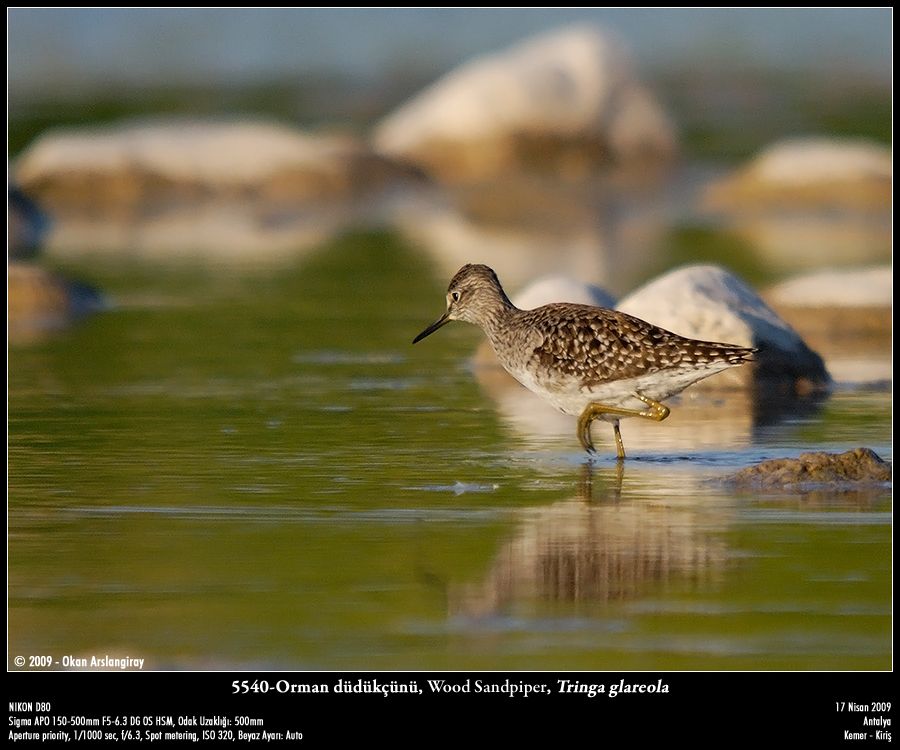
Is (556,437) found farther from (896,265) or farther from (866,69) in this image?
(866,69)

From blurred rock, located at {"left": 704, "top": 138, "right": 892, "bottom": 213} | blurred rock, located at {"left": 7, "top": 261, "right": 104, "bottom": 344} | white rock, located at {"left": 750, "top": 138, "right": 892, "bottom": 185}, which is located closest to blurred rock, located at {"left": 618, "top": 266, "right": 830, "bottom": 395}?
blurred rock, located at {"left": 7, "top": 261, "right": 104, "bottom": 344}

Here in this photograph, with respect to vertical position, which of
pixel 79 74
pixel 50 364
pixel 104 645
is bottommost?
pixel 104 645

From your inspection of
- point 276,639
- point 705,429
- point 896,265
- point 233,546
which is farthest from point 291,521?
point 896,265

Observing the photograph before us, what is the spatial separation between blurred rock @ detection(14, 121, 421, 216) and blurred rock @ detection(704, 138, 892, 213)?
6816mm

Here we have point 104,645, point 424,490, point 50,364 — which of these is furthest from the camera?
point 50,364

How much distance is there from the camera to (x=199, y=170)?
39469 mm

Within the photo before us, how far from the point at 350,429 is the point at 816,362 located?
4.32 metres

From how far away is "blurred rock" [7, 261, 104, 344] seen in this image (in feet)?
69.4

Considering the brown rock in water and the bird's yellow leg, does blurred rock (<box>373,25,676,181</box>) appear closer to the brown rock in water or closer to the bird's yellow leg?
the bird's yellow leg

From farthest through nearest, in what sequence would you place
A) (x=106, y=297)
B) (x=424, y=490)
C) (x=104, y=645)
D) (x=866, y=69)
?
(x=866, y=69), (x=106, y=297), (x=424, y=490), (x=104, y=645)

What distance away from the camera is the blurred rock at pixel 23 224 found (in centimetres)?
3056

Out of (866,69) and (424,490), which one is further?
(866,69)

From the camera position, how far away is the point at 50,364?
59.3 feet

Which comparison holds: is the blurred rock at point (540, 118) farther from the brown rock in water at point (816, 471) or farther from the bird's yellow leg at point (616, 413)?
the brown rock in water at point (816, 471)
